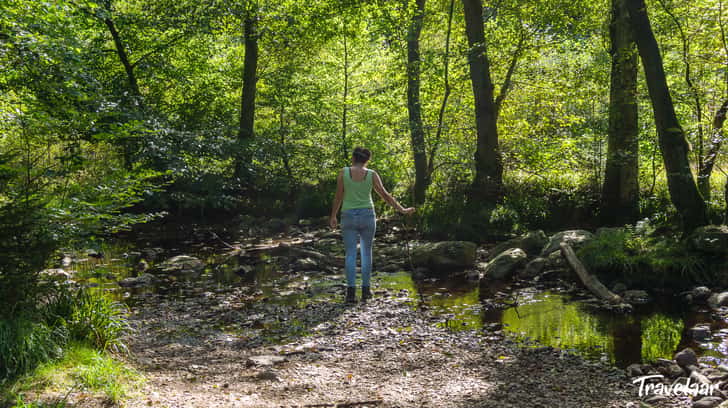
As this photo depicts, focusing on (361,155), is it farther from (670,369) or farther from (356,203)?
(670,369)

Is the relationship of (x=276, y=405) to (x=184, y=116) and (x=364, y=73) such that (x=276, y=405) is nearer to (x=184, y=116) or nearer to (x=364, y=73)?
(x=184, y=116)

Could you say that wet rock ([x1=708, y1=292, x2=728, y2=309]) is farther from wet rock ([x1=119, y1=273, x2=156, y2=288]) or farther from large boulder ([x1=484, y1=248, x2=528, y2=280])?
wet rock ([x1=119, y1=273, x2=156, y2=288])

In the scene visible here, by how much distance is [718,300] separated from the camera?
790 cm

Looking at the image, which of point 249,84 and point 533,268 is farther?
point 249,84

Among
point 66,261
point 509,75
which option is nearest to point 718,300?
point 509,75

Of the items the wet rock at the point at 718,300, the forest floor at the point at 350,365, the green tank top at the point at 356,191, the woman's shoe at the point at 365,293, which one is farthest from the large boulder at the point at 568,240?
the green tank top at the point at 356,191

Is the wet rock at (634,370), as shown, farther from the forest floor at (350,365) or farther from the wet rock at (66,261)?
the wet rock at (66,261)

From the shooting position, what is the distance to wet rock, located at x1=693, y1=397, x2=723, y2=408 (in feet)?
14.6

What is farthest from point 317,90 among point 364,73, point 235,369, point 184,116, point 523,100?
point 235,369

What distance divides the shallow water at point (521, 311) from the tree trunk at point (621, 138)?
517cm

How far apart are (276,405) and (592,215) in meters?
11.8

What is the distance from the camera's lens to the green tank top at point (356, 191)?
27.3 feet

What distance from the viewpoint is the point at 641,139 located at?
12.8 metres

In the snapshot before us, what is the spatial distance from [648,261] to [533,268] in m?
2.05
